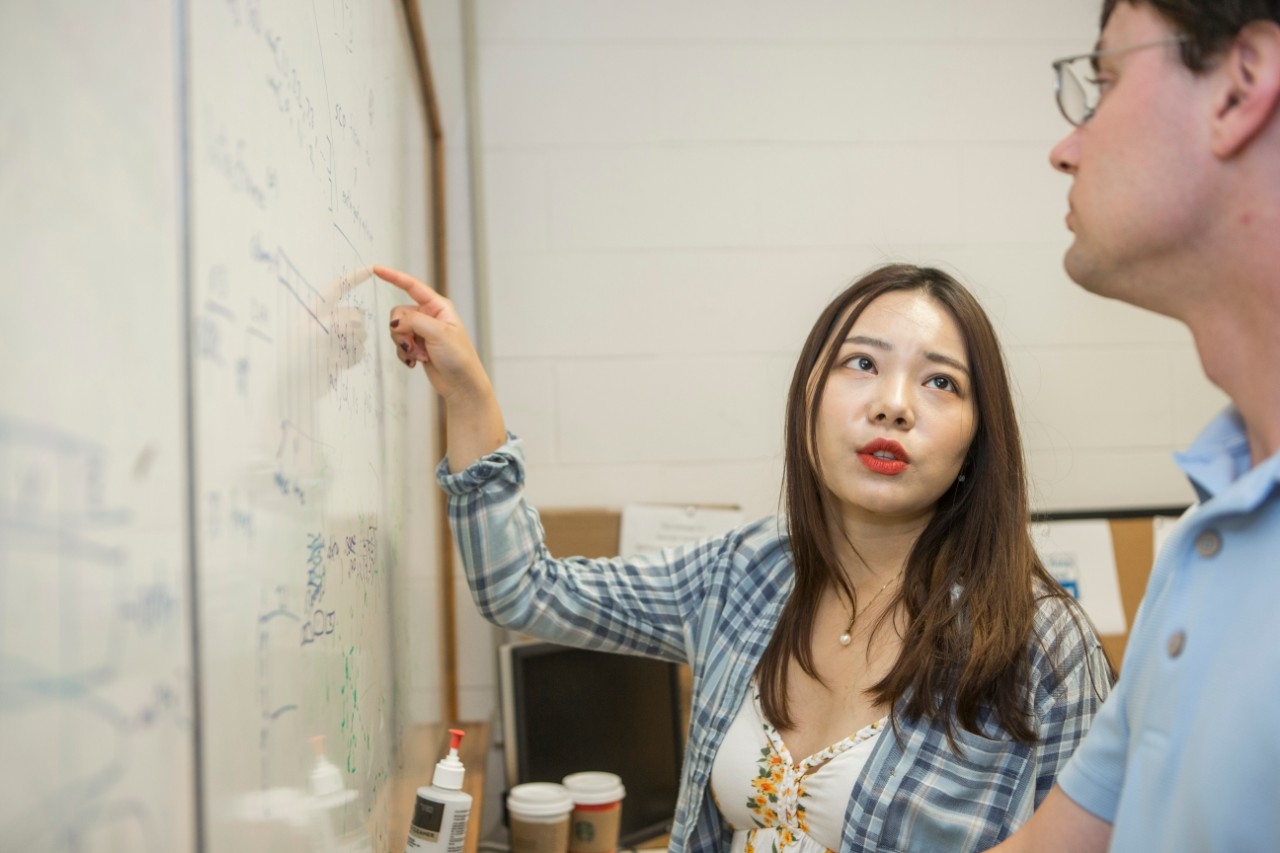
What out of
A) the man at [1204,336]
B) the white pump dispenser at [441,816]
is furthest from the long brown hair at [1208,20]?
the white pump dispenser at [441,816]

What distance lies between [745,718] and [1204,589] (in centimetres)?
67

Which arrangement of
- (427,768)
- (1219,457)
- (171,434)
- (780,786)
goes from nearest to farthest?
(171,434) < (1219,457) < (780,786) < (427,768)

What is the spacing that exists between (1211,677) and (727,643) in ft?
2.43

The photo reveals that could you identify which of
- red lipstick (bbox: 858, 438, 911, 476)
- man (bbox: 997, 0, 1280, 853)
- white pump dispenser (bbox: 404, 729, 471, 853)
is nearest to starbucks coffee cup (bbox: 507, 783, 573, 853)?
white pump dispenser (bbox: 404, 729, 471, 853)

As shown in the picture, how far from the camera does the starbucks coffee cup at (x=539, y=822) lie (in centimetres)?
149

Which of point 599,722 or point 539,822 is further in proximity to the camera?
point 599,722

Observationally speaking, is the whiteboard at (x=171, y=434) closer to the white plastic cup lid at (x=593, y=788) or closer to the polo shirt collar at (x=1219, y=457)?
the polo shirt collar at (x=1219, y=457)

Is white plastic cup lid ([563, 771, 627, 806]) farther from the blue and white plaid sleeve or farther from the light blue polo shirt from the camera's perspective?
the light blue polo shirt

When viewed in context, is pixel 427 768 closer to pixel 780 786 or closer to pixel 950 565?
pixel 780 786

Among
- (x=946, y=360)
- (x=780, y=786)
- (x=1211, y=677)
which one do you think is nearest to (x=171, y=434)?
(x=1211, y=677)

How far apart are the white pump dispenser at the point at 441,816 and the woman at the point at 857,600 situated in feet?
0.91

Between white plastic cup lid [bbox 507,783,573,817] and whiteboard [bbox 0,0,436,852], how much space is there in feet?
2.27

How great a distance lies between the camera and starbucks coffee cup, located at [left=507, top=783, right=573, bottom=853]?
4.87 ft

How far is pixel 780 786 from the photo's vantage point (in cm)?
113
